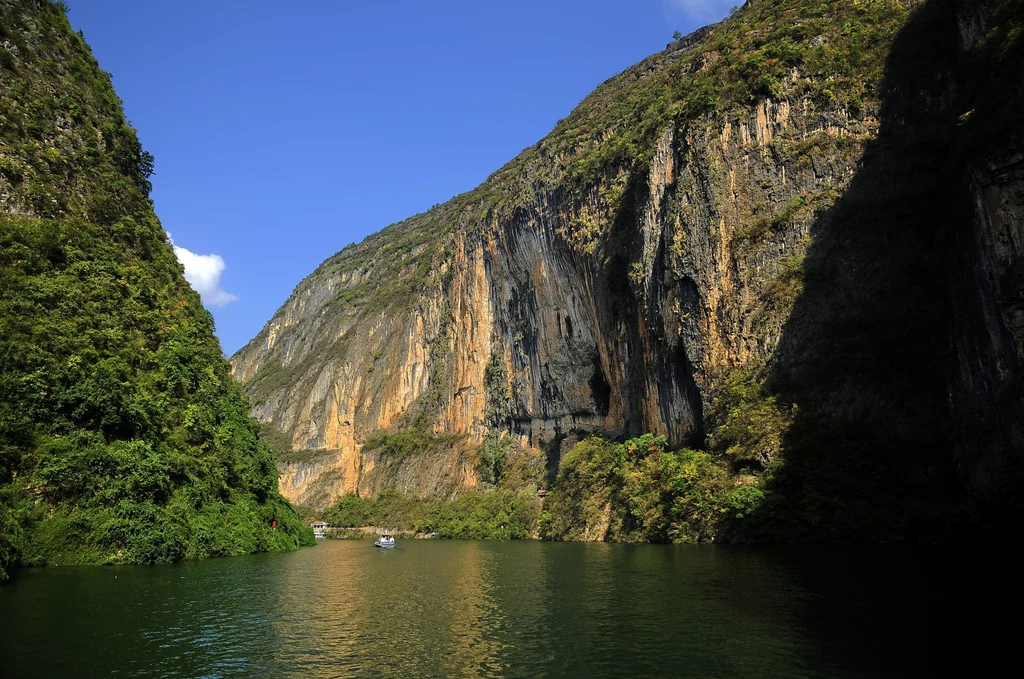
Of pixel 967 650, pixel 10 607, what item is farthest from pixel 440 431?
pixel 967 650

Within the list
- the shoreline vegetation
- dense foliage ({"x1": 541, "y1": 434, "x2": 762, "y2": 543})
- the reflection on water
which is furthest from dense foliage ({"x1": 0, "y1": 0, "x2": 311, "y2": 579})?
the shoreline vegetation

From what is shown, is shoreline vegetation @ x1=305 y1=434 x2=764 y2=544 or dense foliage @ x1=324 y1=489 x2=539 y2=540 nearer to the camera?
shoreline vegetation @ x1=305 y1=434 x2=764 y2=544

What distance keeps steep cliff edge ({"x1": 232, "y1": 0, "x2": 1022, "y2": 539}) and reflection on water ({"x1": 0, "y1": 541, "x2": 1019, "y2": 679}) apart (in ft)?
33.7

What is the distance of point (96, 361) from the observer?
115 feet

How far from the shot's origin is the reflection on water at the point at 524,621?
1457 centimetres

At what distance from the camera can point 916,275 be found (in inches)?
1729

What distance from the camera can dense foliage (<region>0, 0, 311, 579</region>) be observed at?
30859 millimetres

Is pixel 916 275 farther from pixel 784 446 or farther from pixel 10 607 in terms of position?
pixel 10 607

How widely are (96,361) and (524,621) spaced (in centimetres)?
2574

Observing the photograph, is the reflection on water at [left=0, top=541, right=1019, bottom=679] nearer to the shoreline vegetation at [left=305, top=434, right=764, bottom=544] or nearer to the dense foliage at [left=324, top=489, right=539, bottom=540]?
the shoreline vegetation at [left=305, top=434, right=764, bottom=544]

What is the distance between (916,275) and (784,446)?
12790 millimetres

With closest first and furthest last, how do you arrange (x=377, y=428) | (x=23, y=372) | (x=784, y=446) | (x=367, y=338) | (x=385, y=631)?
(x=385, y=631), (x=23, y=372), (x=784, y=446), (x=377, y=428), (x=367, y=338)

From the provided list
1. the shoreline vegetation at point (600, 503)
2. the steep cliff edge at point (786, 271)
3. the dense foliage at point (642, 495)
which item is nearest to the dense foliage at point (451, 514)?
the shoreline vegetation at point (600, 503)

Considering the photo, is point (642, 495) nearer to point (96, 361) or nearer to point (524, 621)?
point (524, 621)
